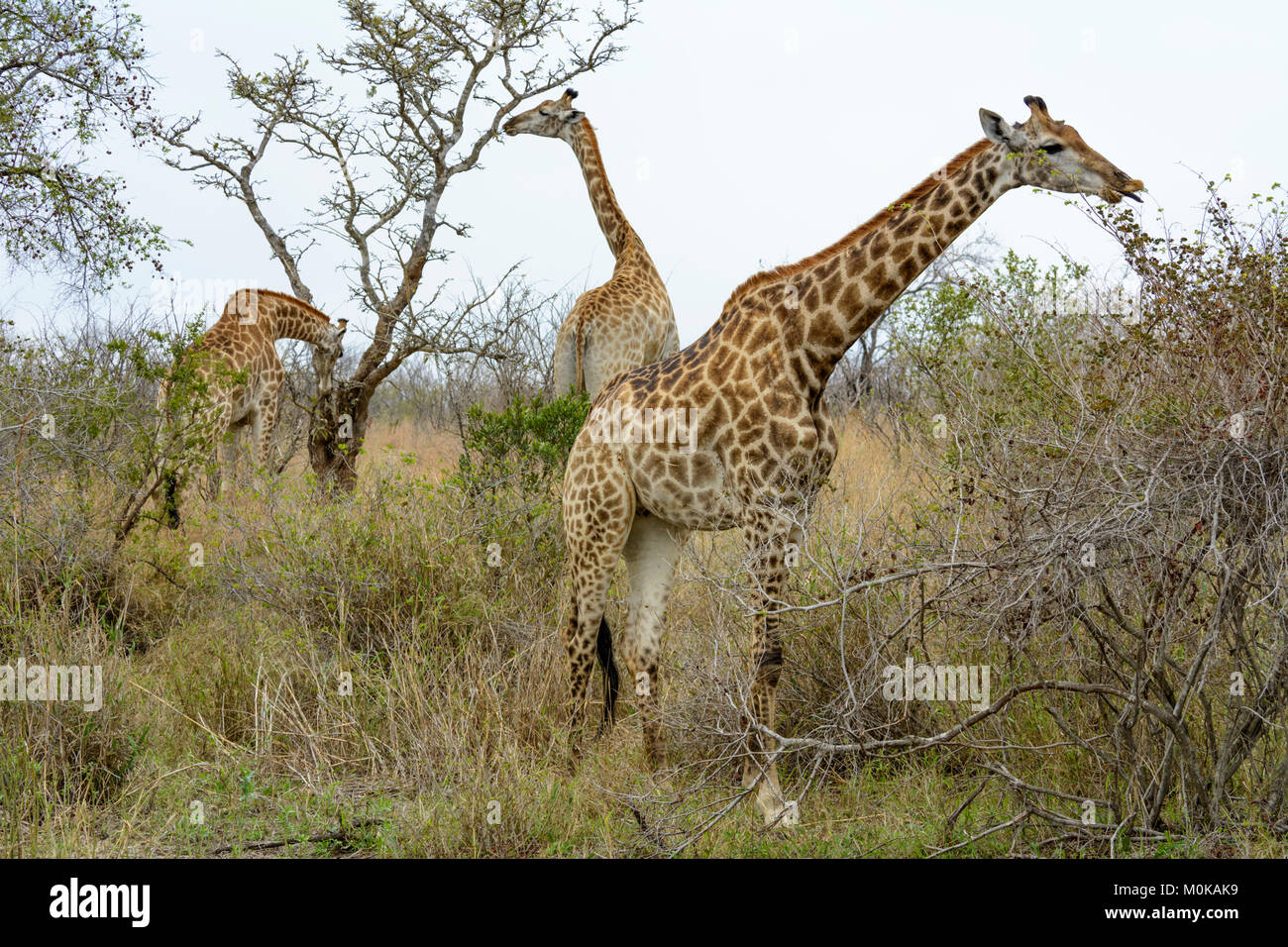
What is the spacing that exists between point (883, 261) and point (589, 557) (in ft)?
6.21

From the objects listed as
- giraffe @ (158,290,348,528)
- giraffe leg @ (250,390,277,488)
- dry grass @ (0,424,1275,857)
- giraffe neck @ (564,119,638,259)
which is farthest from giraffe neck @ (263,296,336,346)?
dry grass @ (0,424,1275,857)

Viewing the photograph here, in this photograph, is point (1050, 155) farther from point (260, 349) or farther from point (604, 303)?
point (260, 349)

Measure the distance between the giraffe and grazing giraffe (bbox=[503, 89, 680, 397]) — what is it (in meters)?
3.01

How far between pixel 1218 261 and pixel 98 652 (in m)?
5.51

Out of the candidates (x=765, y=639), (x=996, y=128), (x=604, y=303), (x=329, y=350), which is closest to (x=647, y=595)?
(x=765, y=639)

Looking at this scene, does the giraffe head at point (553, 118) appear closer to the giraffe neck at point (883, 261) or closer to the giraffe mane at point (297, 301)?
the giraffe mane at point (297, 301)

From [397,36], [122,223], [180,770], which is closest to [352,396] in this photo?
[122,223]

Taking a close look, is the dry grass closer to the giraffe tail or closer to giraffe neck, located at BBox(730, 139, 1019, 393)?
the giraffe tail

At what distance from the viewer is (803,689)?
5688 mm

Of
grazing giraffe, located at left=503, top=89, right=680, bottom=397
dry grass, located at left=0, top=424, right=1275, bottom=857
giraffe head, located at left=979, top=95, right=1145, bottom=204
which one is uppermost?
grazing giraffe, located at left=503, top=89, right=680, bottom=397

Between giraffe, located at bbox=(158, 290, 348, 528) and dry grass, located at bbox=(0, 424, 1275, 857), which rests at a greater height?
giraffe, located at bbox=(158, 290, 348, 528)

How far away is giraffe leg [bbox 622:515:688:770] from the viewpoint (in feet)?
18.6

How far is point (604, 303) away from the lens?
30.0 ft

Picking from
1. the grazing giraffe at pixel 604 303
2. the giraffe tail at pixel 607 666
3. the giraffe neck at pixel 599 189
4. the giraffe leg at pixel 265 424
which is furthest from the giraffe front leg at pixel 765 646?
the giraffe leg at pixel 265 424
